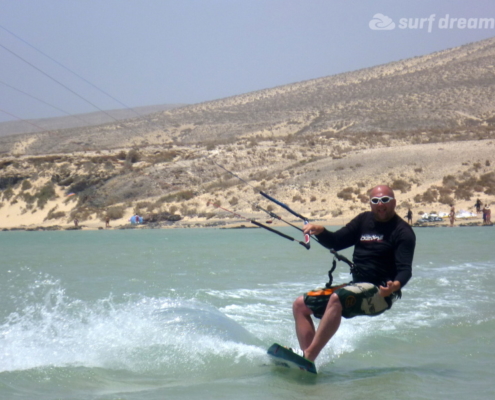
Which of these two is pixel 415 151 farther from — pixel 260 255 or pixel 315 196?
pixel 260 255

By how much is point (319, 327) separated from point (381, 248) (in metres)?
0.79

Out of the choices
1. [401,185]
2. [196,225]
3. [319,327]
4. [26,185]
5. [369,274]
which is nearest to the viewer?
[319,327]

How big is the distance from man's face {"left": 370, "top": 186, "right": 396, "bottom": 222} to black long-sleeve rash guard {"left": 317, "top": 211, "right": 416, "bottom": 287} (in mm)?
57

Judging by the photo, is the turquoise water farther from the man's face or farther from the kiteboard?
the man's face

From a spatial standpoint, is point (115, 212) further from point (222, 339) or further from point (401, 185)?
point (222, 339)

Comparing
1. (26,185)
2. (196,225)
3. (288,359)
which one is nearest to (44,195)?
(26,185)

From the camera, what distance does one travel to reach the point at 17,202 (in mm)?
42750

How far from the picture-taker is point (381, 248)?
5.16 m

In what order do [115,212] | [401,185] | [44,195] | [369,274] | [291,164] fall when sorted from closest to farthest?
A: [369,274], [401,185], [115,212], [44,195], [291,164]

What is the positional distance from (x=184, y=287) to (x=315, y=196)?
84.9 feet

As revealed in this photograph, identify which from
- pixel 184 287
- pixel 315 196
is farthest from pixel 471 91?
pixel 184 287

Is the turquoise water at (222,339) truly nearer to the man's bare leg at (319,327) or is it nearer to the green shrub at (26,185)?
the man's bare leg at (319,327)

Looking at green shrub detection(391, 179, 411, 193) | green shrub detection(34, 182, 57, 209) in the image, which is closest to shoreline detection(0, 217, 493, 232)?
green shrub detection(34, 182, 57, 209)

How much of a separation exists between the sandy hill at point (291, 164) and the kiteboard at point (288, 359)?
779 inches
